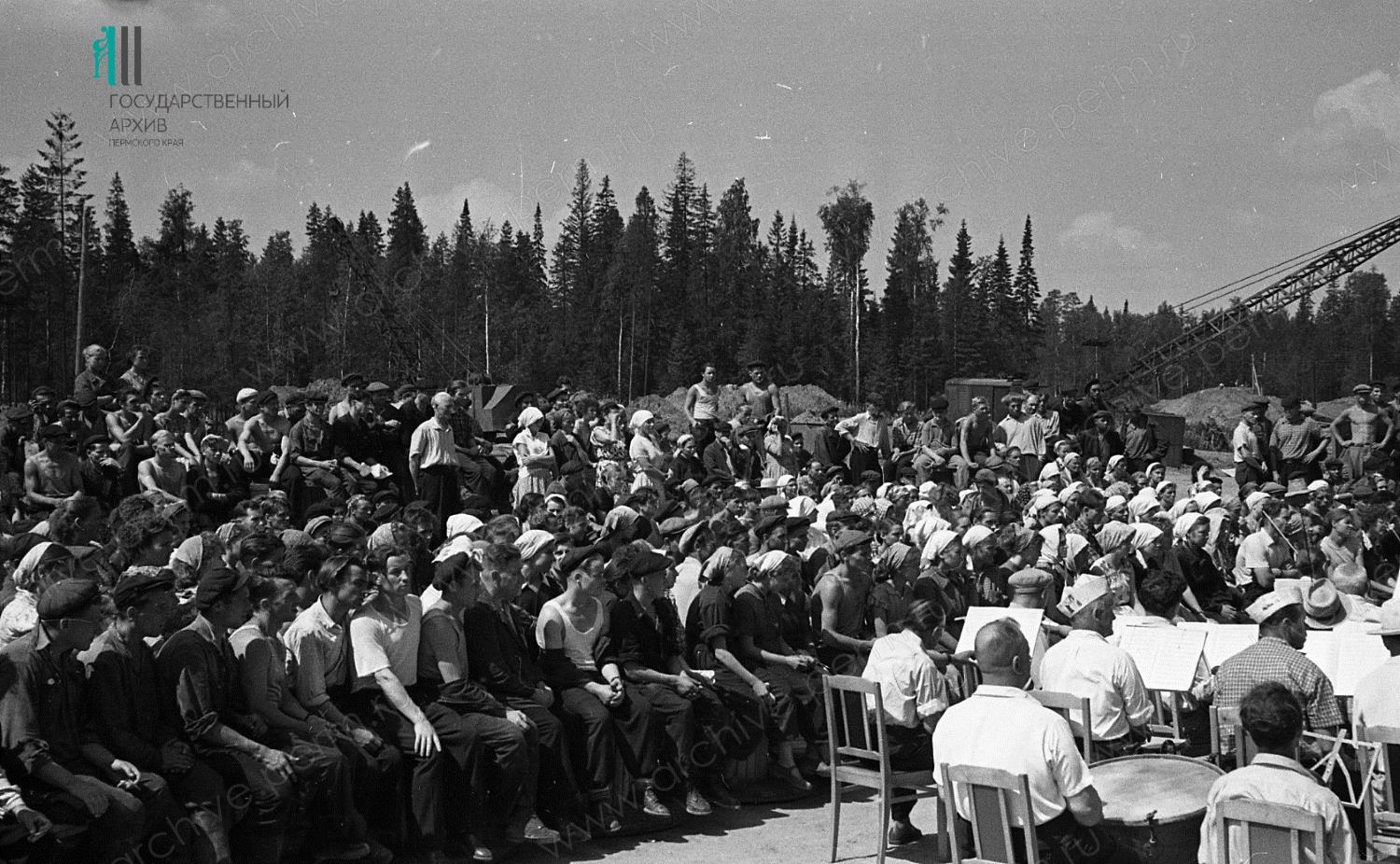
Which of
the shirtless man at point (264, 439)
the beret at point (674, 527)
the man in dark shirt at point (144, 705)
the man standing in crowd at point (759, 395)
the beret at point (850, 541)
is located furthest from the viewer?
the man standing in crowd at point (759, 395)

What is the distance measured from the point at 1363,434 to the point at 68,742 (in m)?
17.4

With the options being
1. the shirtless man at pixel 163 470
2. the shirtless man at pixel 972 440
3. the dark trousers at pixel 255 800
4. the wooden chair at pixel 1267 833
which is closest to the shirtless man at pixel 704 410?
the shirtless man at pixel 972 440

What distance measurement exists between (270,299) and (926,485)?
179 feet

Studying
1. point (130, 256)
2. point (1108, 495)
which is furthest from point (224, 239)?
point (1108, 495)

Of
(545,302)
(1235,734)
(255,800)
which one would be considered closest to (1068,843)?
(1235,734)

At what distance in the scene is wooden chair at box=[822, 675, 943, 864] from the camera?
6074 mm

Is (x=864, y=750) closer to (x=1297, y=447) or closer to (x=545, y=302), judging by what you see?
(x=1297, y=447)

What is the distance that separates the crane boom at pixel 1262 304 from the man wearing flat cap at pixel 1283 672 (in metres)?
32.5

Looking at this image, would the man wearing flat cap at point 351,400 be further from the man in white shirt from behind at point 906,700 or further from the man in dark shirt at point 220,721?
the man in white shirt from behind at point 906,700

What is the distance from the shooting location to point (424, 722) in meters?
5.89

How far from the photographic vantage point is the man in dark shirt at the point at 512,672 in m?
6.38

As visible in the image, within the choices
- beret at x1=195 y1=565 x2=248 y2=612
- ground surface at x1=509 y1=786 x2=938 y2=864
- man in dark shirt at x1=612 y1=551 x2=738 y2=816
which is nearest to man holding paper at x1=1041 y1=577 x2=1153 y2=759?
ground surface at x1=509 y1=786 x2=938 y2=864

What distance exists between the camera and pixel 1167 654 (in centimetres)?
671

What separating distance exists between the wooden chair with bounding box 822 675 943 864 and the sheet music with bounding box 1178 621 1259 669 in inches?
74.9
